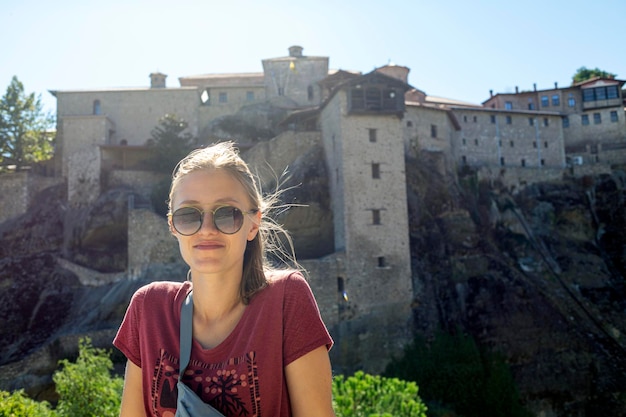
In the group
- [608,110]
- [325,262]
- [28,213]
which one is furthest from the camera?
[608,110]

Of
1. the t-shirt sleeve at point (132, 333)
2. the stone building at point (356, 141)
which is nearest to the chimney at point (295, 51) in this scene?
the stone building at point (356, 141)

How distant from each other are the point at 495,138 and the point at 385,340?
2728 cm

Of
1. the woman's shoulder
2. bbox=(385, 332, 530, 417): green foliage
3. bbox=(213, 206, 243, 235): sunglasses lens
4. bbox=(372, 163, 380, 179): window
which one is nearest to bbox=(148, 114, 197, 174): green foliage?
bbox=(372, 163, 380, 179): window

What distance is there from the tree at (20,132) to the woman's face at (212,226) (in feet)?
134

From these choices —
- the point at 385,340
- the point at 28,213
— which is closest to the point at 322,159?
the point at 385,340

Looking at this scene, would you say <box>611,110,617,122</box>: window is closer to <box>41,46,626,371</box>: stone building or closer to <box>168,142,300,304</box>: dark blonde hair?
<box>41,46,626,371</box>: stone building

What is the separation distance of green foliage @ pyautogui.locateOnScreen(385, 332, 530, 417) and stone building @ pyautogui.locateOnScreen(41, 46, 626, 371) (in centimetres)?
118

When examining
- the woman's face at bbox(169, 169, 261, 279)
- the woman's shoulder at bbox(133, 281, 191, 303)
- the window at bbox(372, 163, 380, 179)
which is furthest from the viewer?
the window at bbox(372, 163, 380, 179)

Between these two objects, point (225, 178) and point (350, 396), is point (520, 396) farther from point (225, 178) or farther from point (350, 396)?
point (225, 178)

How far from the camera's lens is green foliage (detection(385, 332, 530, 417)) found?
2598 centimetres

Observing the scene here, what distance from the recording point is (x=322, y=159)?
3117cm

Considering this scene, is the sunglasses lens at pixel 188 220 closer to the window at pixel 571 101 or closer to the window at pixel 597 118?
the window at pixel 597 118

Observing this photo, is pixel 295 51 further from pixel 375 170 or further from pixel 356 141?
pixel 375 170

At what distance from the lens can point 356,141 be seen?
2870cm
